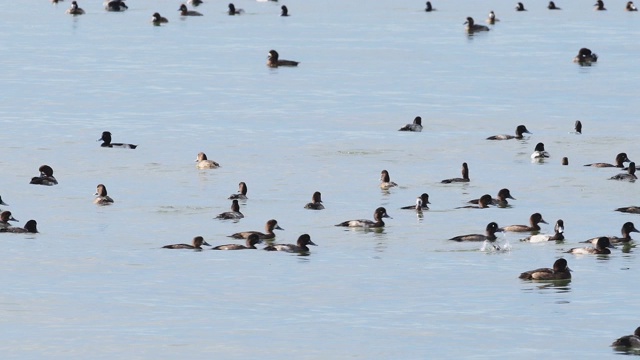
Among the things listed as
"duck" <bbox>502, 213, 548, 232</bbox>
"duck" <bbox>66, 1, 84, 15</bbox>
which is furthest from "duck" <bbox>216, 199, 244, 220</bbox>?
"duck" <bbox>66, 1, 84, 15</bbox>

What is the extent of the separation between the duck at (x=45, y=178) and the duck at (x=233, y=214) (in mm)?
6866

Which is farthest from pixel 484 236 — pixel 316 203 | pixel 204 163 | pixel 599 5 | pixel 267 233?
pixel 599 5

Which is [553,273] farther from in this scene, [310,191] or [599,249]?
[310,191]

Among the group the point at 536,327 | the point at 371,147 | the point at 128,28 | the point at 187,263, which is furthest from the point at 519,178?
the point at 128,28

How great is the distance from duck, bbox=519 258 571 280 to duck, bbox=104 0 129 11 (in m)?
81.4

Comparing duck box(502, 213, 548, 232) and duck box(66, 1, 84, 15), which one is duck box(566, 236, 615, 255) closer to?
duck box(502, 213, 548, 232)

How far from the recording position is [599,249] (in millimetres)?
35531

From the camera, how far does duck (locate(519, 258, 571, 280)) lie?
107 feet

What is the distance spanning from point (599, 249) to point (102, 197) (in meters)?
13.0

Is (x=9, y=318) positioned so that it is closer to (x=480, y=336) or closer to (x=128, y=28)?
(x=480, y=336)

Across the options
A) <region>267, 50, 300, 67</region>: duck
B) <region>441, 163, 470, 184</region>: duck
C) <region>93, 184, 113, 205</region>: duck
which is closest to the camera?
<region>93, 184, 113, 205</region>: duck

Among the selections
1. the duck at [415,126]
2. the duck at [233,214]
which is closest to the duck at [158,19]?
the duck at [415,126]

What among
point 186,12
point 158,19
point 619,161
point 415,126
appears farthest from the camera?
point 186,12

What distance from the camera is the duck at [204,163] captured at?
48.1 meters
